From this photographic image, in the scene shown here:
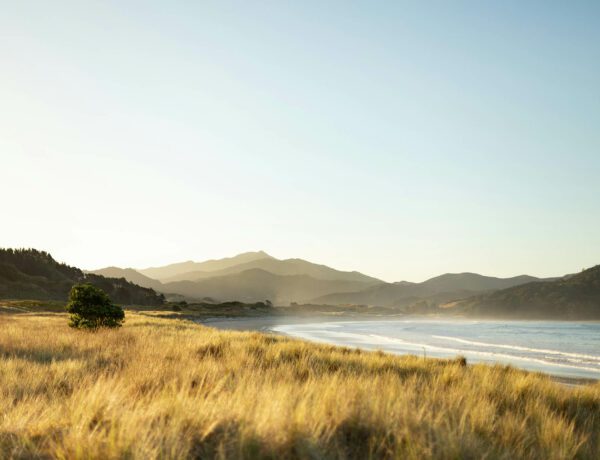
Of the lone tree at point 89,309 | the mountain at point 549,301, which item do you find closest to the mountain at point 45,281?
the lone tree at point 89,309

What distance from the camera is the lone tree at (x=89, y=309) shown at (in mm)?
23000

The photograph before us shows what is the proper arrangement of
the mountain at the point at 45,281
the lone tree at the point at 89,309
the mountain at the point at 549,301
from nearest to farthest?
the lone tree at the point at 89,309, the mountain at the point at 45,281, the mountain at the point at 549,301

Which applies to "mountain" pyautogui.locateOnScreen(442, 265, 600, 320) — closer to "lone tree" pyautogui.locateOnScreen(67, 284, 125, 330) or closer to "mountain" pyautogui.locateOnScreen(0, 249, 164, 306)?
"mountain" pyautogui.locateOnScreen(0, 249, 164, 306)

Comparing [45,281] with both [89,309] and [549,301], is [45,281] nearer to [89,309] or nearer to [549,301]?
[89,309]

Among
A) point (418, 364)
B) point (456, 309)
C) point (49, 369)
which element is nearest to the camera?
point (49, 369)

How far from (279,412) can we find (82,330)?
19.8m

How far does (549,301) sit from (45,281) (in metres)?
131

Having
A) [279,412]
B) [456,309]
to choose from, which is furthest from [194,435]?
[456,309]

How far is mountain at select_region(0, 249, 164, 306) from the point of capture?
303ft

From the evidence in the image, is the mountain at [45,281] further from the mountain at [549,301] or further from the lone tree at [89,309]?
the mountain at [549,301]

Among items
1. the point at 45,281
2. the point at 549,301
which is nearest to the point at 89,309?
the point at 45,281

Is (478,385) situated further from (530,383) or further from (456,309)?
(456,309)

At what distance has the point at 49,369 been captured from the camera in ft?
30.3

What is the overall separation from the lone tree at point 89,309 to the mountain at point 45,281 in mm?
74148
